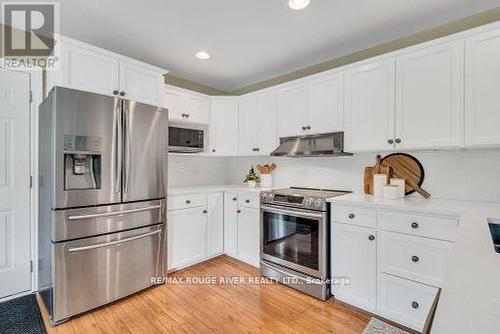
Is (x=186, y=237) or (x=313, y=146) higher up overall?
(x=313, y=146)

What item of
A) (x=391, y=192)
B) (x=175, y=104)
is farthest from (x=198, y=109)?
(x=391, y=192)

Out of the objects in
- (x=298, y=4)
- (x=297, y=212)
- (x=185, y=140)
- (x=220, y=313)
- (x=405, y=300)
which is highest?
(x=298, y=4)

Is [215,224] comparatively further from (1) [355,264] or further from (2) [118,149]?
(1) [355,264]

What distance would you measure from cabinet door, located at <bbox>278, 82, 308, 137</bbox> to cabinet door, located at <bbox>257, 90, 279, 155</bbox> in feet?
0.26

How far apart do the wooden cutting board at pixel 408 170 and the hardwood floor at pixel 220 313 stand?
1208 mm

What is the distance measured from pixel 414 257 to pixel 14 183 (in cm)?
352


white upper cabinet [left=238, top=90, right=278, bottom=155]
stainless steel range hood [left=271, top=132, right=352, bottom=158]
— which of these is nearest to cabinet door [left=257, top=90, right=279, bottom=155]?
white upper cabinet [left=238, top=90, right=278, bottom=155]

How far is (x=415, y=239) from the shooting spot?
1.82m

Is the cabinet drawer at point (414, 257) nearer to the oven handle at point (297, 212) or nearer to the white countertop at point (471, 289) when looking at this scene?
the oven handle at point (297, 212)

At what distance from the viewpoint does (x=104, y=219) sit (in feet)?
6.92

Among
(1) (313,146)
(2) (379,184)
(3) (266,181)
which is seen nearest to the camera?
(2) (379,184)

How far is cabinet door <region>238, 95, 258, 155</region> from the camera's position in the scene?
336 centimetres

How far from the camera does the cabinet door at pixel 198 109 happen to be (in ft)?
10.7

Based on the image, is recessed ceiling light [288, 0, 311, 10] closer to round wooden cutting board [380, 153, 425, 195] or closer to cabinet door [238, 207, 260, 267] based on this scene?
round wooden cutting board [380, 153, 425, 195]
